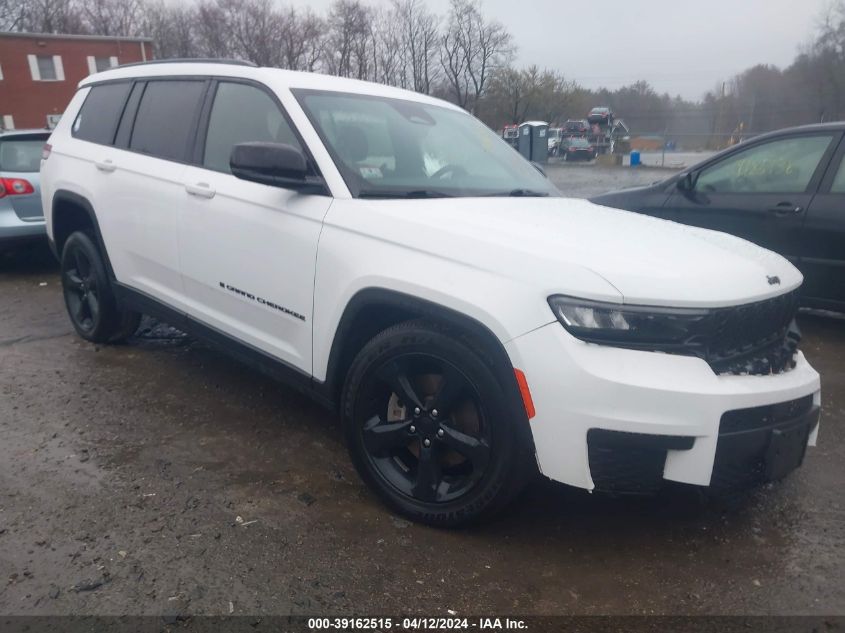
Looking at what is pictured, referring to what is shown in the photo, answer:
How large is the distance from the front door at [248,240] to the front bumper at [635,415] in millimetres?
1174

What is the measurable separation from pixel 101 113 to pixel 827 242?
16.8 ft

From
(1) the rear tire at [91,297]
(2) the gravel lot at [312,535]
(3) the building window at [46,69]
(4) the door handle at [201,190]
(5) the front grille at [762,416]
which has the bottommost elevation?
(2) the gravel lot at [312,535]

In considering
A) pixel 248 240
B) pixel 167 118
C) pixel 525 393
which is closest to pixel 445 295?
pixel 525 393

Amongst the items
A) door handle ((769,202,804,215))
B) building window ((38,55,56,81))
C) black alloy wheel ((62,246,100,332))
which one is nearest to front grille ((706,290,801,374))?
door handle ((769,202,804,215))

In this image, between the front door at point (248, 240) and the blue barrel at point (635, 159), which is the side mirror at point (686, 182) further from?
the blue barrel at point (635, 159)

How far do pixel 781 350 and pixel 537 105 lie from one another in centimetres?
4584

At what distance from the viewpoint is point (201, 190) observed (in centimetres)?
357

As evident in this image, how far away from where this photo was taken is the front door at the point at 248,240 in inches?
121

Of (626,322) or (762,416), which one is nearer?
(626,322)

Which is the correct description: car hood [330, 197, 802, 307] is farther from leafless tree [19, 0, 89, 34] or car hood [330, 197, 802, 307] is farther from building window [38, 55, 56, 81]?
leafless tree [19, 0, 89, 34]

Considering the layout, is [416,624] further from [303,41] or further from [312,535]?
[303,41]

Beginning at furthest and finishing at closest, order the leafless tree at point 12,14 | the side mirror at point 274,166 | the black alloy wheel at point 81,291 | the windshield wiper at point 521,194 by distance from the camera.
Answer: the leafless tree at point 12,14, the black alloy wheel at point 81,291, the windshield wiper at point 521,194, the side mirror at point 274,166

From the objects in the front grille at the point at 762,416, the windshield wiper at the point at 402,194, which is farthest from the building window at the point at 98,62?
the front grille at the point at 762,416

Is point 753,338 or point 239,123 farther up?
point 239,123
